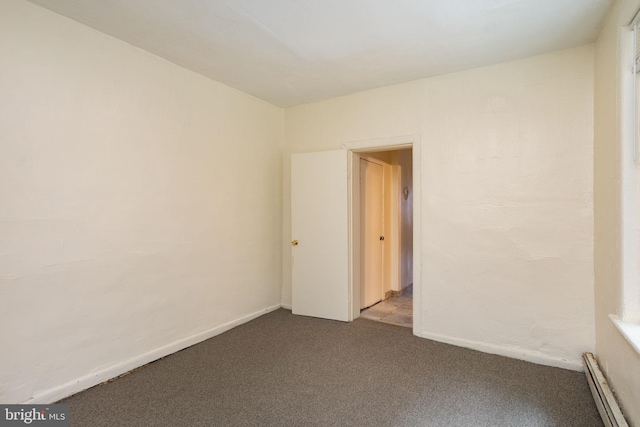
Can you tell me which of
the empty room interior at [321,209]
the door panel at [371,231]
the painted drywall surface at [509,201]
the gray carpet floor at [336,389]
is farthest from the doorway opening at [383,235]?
the gray carpet floor at [336,389]

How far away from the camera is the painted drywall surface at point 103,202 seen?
2068 mm

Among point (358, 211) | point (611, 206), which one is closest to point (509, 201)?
point (611, 206)

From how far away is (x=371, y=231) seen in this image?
434 centimetres

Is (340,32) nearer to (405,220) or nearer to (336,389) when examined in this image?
(336,389)

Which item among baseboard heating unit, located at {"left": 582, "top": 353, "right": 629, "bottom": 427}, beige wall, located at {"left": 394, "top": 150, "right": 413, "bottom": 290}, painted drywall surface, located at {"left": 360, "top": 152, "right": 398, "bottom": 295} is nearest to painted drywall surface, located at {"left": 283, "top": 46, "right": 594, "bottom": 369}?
baseboard heating unit, located at {"left": 582, "top": 353, "right": 629, "bottom": 427}

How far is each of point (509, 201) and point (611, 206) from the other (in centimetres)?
76

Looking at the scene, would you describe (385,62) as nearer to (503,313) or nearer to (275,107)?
(275,107)

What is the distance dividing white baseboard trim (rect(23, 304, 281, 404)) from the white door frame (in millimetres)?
1443

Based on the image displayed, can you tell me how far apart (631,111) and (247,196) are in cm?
328

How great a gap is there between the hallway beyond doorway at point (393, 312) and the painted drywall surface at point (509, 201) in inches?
22.2

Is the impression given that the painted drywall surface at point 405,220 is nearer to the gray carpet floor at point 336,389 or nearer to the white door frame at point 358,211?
the white door frame at point 358,211

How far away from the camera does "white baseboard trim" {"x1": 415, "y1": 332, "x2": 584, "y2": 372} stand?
2629mm

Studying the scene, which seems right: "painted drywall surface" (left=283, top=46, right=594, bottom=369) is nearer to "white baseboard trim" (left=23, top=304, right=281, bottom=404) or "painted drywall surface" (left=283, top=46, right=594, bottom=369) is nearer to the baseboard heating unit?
the baseboard heating unit

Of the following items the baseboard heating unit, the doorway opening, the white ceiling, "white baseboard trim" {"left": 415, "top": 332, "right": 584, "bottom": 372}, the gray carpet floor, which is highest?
the white ceiling
